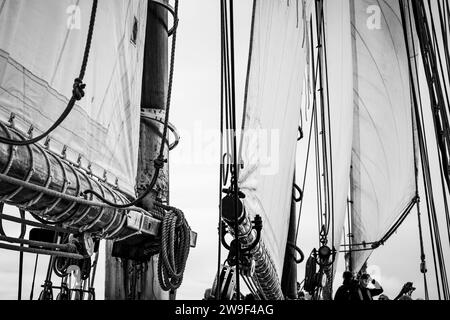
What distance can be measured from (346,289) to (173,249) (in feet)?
5.75

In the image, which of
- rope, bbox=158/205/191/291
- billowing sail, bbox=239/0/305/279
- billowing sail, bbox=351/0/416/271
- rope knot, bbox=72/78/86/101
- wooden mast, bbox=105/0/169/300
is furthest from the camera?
billowing sail, bbox=351/0/416/271

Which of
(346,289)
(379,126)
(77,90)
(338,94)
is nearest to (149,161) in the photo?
(77,90)

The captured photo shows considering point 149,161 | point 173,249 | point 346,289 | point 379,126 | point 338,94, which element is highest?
point 379,126

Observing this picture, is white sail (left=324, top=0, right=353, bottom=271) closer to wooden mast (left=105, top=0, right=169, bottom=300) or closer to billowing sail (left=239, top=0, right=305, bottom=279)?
billowing sail (left=239, top=0, right=305, bottom=279)

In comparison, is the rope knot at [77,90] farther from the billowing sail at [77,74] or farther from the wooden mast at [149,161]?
the wooden mast at [149,161]

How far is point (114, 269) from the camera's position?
10.2ft

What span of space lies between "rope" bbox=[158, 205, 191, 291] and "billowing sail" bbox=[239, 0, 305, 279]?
46 centimetres

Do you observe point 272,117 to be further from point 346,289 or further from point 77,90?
point 77,90

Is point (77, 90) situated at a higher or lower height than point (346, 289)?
higher

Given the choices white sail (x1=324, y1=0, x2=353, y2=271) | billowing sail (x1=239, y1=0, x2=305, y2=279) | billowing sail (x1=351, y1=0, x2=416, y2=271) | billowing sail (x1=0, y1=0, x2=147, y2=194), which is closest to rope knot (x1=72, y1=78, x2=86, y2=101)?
billowing sail (x1=0, y1=0, x2=147, y2=194)

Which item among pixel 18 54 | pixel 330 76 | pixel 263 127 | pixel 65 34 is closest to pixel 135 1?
pixel 65 34

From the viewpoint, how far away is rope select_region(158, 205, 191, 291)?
2855mm

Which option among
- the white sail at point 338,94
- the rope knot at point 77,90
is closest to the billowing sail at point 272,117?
the rope knot at point 77,90

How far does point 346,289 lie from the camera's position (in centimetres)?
409
